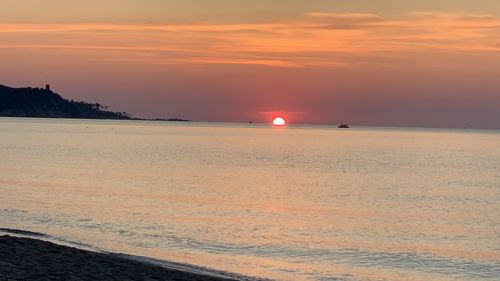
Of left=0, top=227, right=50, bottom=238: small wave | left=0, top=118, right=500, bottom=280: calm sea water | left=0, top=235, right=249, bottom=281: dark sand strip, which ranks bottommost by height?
left=0, top=235, right=249, bottom=281: dark sand strip

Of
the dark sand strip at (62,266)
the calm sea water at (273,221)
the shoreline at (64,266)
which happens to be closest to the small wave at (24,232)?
the calm sea water at (273,221)

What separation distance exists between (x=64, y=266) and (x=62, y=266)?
0.22ft

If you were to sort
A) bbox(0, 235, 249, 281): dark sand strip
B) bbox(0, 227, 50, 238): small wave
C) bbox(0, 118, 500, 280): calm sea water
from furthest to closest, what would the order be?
1. bbox(0, 227, 50, 238): small wave
2. bbox(0, 118, 500, 280): calm sea water
3. bbox(0, 235, 249, 281): dark sand strip

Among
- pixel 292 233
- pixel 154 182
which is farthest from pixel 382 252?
pixel 154 182

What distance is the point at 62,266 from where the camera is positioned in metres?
22.0

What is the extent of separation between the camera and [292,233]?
132ft

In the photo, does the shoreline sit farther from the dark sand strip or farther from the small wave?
the small wave

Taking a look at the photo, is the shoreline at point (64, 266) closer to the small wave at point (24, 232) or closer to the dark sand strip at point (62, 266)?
the dark sand strip at point (62, 266)

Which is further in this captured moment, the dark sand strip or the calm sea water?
the calm sea water

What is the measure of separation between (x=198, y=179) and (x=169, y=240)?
147 ft

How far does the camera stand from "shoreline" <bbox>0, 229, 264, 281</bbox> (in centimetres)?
2038

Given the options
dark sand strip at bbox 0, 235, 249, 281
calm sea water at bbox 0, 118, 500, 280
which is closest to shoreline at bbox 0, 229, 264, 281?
dark sand strip at bbox 0, 235, 249, 281

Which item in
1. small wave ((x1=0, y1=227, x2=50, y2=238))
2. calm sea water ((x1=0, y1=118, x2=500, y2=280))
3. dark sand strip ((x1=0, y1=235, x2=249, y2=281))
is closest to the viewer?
dark sand strip ((x1=0, y1=235, x2=249, y2=281))

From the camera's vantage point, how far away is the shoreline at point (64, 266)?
20.4m
